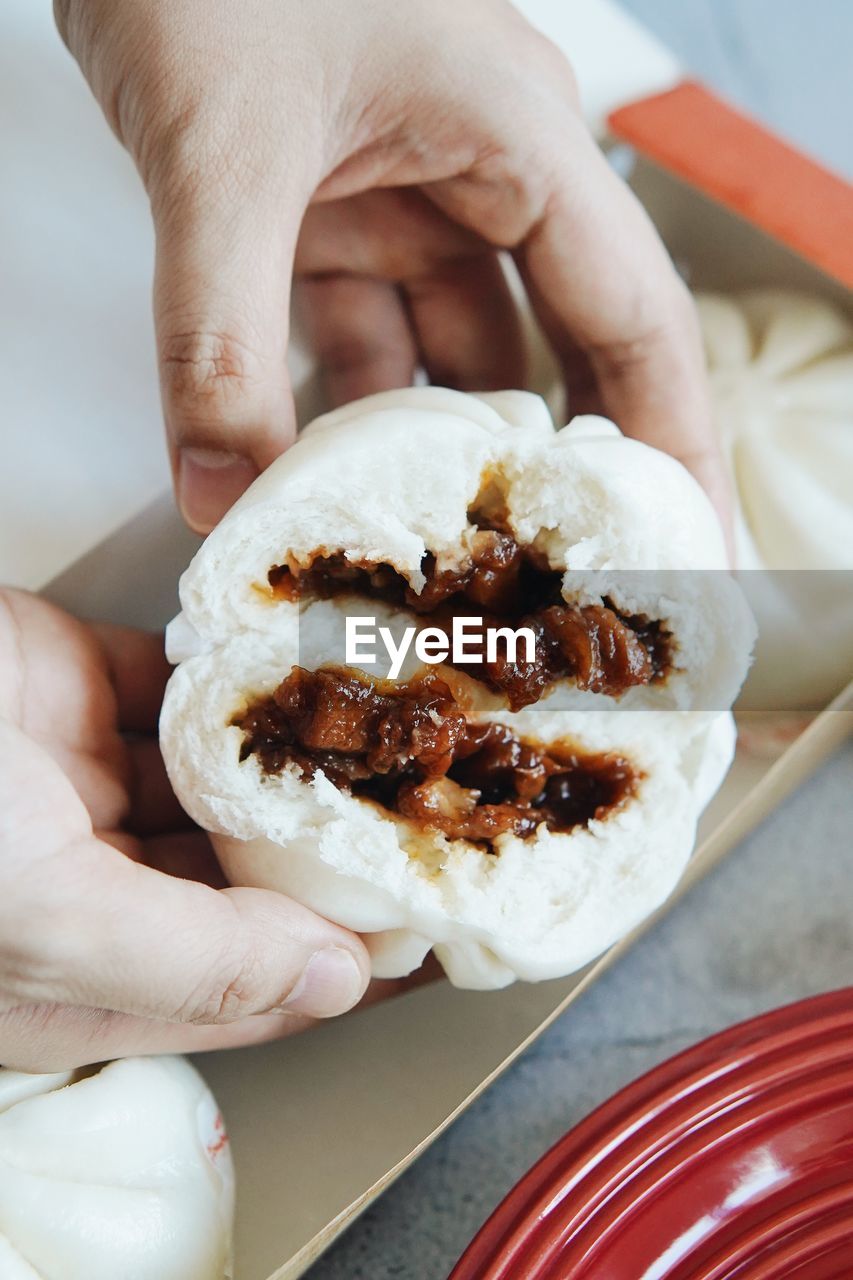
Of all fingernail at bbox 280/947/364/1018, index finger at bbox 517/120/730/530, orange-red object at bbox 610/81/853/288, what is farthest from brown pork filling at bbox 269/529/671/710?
orange-red object at bbox 610/81/853/288

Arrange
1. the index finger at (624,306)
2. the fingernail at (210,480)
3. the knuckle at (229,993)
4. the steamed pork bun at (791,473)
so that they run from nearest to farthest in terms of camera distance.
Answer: the knuckle at (229,993) → the fingernail at (210,480) → the index finger at (624,306) → the steamed pork bun at (791,473)

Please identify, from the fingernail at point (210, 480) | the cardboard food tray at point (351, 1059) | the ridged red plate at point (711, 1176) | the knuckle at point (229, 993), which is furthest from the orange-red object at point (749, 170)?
the knuckle at point (229, 993)

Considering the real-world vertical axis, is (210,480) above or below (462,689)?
above

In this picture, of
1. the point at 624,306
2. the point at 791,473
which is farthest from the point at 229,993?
the point at 791,473

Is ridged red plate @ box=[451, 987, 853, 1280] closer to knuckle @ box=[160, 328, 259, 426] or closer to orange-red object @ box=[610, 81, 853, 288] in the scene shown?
knuckle @ box=[160, 328, 259, 426]

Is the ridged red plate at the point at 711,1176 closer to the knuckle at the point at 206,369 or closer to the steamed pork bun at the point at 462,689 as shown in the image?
the steamed pork bun at the point at 462,689

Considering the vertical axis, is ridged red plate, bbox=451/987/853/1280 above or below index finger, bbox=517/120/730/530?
below

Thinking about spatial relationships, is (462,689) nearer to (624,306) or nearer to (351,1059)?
(351,1059)

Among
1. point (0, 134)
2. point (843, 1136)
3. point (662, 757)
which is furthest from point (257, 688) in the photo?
point (0, 134)
